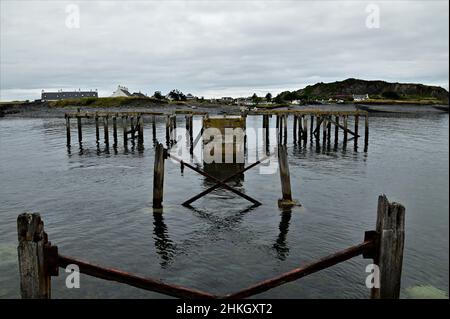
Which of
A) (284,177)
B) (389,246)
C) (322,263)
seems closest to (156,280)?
(322,263)

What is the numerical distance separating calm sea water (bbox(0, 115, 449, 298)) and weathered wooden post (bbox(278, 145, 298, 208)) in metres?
0.57

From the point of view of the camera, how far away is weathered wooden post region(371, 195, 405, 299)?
5527 mm

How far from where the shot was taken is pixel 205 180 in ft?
75.1

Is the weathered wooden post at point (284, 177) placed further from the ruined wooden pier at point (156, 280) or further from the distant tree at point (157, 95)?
the distant tree at point (157, 95)

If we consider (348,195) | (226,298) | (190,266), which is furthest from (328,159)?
(226,298)

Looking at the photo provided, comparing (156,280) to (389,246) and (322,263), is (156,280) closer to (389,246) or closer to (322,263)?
(322,263)

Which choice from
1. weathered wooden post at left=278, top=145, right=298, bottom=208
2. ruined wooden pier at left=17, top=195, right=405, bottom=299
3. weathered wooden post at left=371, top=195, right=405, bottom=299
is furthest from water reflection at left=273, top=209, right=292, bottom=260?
ruined wooden pier at left=17, top=195, right=405, bottom=299

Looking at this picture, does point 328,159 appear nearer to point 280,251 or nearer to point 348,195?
point 348,195

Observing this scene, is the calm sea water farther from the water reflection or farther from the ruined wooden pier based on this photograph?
the ruined wooden pier

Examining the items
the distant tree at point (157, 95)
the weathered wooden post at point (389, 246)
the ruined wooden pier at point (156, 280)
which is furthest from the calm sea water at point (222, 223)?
the distant tree at point (157, 95)

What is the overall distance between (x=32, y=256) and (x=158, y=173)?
33.4ft

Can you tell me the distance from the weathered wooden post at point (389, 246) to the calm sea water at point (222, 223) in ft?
13.8

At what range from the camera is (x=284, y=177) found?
16266 mm
